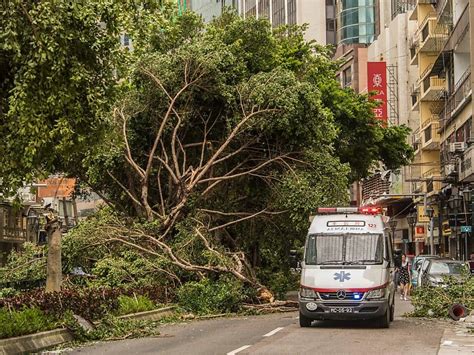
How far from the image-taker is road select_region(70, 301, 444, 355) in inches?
617

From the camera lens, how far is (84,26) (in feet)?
43.7

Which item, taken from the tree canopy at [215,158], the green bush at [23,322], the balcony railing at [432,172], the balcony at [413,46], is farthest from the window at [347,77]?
the green bush at [23,322]

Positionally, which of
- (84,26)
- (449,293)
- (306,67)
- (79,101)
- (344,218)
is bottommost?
(449,293)

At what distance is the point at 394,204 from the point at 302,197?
54.4 m

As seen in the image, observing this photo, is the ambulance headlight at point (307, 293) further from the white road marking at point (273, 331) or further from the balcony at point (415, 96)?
the balcony at point (415, 96)

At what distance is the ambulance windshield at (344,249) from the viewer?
67.2ft

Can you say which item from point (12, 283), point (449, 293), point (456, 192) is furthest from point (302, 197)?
point (456, 192)

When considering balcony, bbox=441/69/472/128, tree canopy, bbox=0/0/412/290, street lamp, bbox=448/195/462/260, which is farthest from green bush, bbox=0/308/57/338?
street lamp, bbox=448/195/462/260

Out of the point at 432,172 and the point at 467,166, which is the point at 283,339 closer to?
the point at 467,166

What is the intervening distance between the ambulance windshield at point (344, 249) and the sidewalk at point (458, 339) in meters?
2.43

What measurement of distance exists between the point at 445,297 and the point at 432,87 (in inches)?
1441

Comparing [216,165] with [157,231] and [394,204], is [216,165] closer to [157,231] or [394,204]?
[157,231]

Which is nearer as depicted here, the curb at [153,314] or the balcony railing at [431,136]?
the curb at [153,314]

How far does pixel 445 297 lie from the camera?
23.0 m
